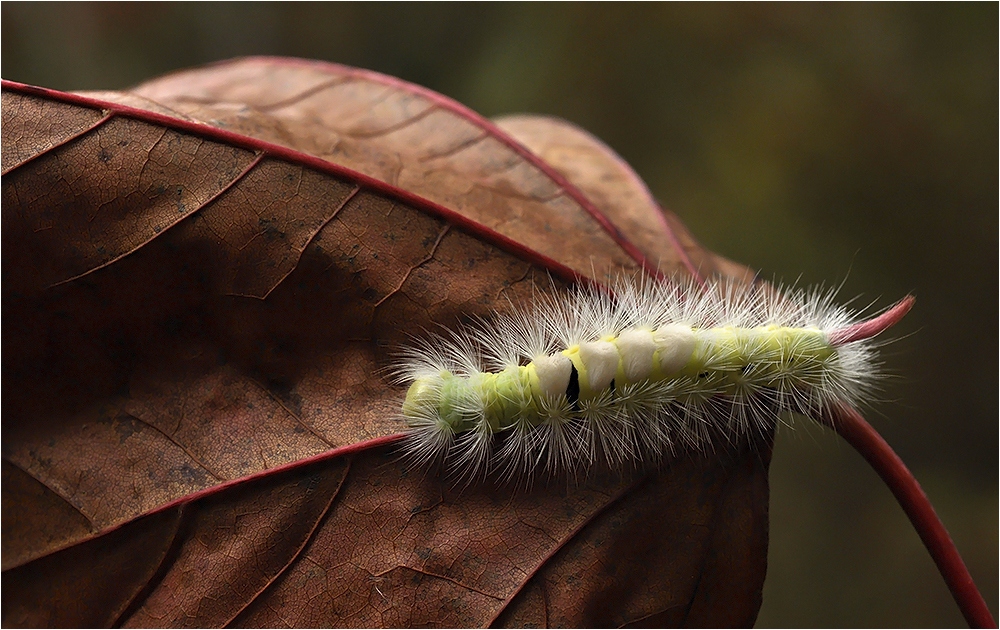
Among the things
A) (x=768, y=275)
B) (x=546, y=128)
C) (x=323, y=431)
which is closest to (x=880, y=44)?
(x=768, y=275)

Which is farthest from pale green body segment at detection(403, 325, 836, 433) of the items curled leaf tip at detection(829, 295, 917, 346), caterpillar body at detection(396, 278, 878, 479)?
curled leaf tip at detection(829, 295, 917, 346)

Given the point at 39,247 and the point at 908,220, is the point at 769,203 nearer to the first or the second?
the point at 908,220

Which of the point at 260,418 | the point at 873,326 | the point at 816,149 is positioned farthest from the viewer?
the point at 816,149

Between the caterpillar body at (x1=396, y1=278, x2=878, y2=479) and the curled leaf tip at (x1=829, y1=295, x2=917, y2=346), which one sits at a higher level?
the curled leaf tip at (x1=829, y1=295, x2=917, y2=346)

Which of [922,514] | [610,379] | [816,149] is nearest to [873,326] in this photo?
[922,514]

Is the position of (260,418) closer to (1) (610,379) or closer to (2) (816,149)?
(1) (610,379)

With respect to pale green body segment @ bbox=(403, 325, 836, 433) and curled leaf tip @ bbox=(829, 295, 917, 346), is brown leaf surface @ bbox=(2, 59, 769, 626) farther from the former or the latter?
curled leaf tip @ bbox=(829, 295, 917, 346)
